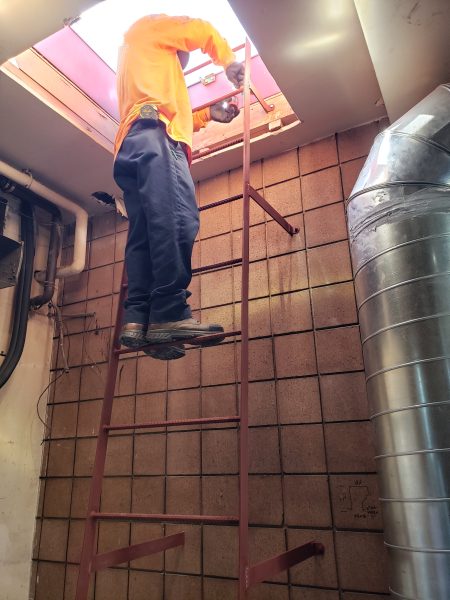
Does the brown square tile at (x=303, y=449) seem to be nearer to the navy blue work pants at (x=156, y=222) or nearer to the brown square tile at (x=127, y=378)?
the navy blue work pants at (x=156, y=222)

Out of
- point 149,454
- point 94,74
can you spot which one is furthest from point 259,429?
point 94,74

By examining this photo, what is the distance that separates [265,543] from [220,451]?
1.24 feet

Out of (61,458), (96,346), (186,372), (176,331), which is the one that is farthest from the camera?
(96,346)

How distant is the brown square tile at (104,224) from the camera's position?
2613 mm

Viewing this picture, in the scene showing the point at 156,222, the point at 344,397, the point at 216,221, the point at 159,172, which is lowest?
the point at 344,397

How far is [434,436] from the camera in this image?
3.66ft

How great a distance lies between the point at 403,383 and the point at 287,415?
0.67 m

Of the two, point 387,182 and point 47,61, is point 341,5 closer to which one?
point 387,182

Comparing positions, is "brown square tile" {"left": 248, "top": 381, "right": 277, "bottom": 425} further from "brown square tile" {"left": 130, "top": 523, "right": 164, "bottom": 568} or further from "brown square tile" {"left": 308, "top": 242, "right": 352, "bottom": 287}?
"brown square tile" {"left": 130, "top": 523, "right": 164, "bottom": 568}

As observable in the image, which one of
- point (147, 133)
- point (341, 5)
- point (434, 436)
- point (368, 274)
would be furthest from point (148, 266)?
point (341, 5)

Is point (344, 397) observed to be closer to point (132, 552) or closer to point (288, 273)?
point (288, 273)

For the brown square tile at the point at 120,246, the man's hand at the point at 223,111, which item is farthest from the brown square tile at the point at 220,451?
the man's hand at the point at 223,111

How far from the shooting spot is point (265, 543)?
1.68m

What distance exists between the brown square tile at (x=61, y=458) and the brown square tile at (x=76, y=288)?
78cm
